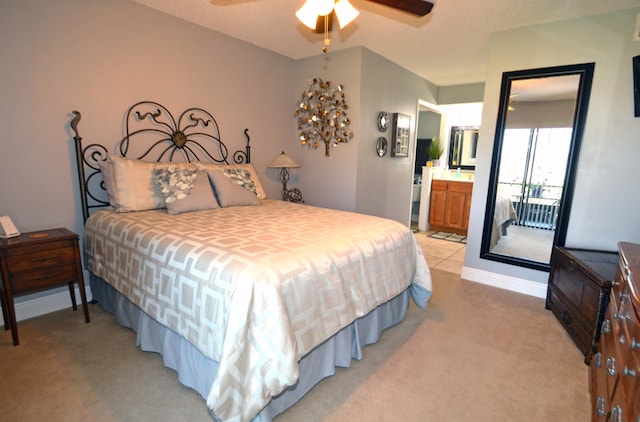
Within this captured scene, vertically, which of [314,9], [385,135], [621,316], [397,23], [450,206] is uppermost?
[397,23]

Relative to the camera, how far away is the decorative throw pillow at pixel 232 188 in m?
2.88

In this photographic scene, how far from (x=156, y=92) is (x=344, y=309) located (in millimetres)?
2608

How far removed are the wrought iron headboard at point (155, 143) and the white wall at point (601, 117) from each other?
305 cm

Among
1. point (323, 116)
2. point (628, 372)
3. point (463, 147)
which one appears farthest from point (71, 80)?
point (463, 147)

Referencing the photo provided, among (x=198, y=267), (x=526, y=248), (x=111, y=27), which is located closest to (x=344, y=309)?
(x=198, y=267)

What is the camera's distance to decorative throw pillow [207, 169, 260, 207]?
9.44 ft

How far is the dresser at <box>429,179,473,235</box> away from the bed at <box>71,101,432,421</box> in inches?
125

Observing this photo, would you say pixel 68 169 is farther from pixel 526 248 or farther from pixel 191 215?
pixel 526 248

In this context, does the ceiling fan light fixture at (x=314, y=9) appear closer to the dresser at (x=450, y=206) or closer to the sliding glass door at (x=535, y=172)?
the sliding glass door at (x=535, y=172)

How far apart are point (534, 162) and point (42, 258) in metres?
4.11

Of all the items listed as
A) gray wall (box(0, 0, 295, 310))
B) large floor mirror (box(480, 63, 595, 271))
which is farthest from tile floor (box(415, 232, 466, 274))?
gray wall (box(0, 0, 295, 310))

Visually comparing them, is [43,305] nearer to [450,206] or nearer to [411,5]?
[411,5]

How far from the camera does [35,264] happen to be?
2119 mm

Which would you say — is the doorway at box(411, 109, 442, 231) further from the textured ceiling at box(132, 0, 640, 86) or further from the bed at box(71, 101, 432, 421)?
the bed at box(71, 101, 432, 421)
